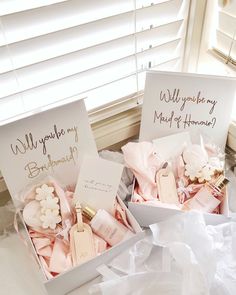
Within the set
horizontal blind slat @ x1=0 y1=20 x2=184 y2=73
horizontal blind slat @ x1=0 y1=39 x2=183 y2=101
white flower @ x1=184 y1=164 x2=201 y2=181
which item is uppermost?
horizontal blind slat @ x1=0 y1=20 x2=184 y2=73

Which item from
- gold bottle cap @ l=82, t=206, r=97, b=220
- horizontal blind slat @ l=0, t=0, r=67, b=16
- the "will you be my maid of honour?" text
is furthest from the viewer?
the "will you be my maid of honour?" text

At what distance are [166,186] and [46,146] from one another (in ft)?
1.01

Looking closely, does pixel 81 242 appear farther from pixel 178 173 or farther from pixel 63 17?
pixel 63 17

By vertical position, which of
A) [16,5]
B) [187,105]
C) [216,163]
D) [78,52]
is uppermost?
[16,5]

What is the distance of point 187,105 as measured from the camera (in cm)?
84

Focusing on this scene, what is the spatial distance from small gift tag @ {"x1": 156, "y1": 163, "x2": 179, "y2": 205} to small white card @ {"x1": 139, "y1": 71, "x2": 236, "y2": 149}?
0.39 ft

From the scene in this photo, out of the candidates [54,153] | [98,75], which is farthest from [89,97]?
[54,153]

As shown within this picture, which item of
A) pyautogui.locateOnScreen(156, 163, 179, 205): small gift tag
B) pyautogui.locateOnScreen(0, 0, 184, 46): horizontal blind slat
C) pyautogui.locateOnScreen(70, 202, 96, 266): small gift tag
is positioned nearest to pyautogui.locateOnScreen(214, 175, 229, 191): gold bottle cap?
pyautogui.locateOnScreen(156, 163, 179, 205): small gift tag

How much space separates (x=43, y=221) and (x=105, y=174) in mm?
173

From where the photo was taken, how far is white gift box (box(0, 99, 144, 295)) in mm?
667

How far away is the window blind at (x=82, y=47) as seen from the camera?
2.16ft

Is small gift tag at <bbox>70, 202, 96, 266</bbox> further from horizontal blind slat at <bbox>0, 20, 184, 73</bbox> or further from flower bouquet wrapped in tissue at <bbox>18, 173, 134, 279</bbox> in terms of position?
horizontal blind slat at <bbox>0, 20, 184, 73</bbox>

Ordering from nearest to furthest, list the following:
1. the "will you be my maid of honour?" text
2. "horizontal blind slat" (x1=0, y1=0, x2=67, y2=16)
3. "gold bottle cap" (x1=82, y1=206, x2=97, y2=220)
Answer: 1. "horizontal blind slat" (x1=0, y1=0, x2=67, y2=16)
2. "gold bottle cap" (x1=82, y1=206, x2=97, y2=220)
3. the "will you be my maid of honour?" text

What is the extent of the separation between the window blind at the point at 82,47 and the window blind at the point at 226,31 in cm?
9
